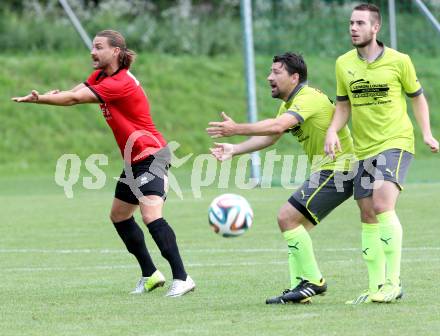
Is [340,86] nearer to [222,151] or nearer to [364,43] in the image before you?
[364,43]

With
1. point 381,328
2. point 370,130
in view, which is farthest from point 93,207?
point 381,328

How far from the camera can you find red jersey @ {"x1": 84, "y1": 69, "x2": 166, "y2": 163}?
32.4 ft

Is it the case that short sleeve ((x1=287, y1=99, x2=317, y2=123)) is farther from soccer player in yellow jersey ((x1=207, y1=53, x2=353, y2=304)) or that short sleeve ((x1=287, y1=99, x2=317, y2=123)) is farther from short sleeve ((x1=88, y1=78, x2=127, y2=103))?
short sleeve ((x1=88, y1=78, x2=127, y2=103))

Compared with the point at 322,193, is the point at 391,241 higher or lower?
lower

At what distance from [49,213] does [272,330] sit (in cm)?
1113

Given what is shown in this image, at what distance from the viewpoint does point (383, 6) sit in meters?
25.7

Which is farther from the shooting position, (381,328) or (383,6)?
(383,6)

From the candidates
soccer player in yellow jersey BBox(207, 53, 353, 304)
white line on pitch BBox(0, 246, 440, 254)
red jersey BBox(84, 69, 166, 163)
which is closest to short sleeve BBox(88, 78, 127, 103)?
red jersey BBox(84, 69, 166, 163)

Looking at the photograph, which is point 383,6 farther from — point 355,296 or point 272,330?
point 272,330

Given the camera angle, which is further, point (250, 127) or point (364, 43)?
point (364, 43)

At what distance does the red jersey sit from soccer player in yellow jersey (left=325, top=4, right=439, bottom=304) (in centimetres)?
189

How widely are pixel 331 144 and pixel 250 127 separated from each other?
637 millimetres

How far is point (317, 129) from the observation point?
357 inches

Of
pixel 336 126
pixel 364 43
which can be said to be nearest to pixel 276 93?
pixel 336 126
